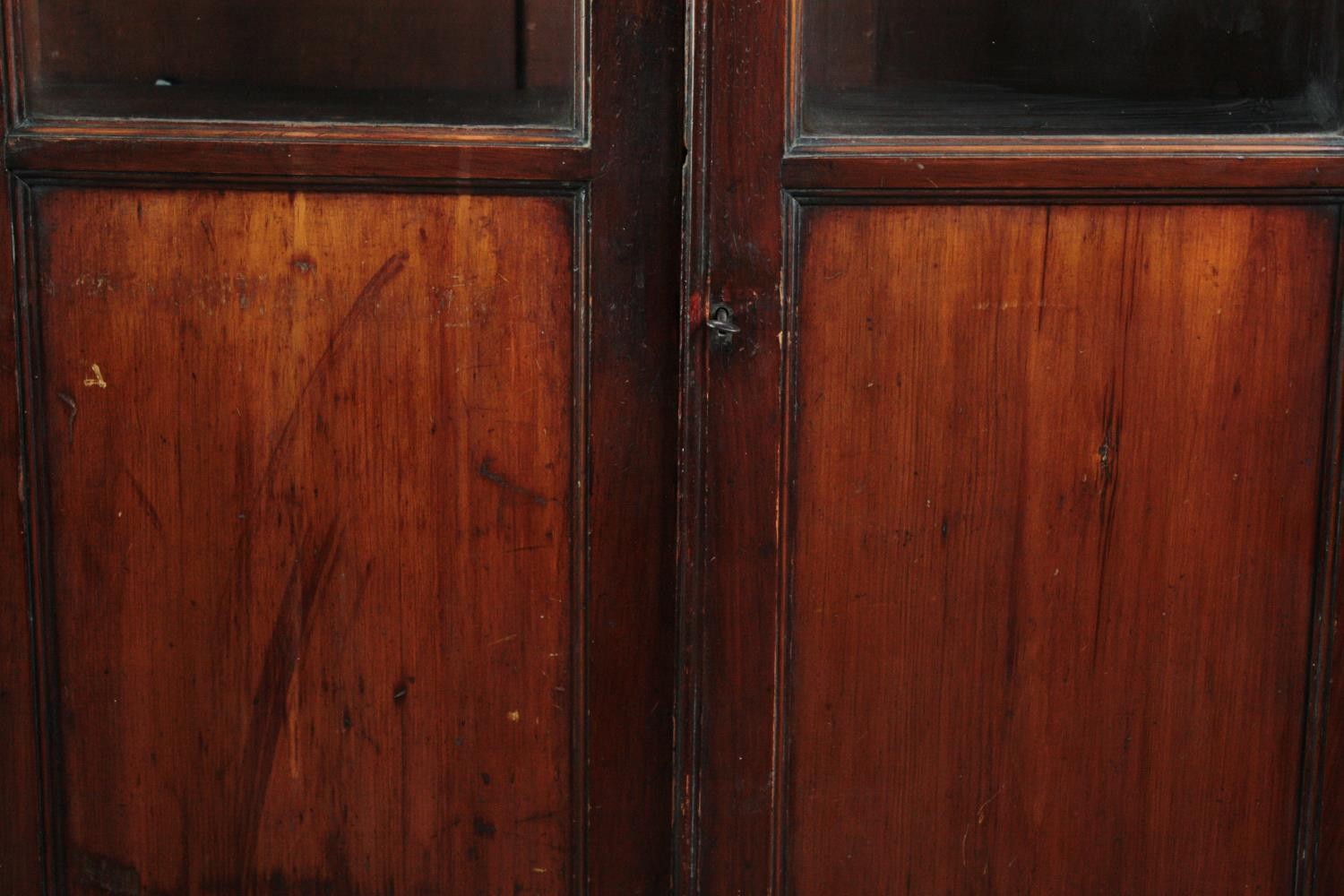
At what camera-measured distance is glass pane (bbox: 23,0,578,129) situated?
4.30ft

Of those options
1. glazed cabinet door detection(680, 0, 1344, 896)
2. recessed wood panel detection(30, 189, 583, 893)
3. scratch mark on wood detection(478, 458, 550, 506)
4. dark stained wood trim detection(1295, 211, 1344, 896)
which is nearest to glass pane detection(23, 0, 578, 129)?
recessed wood panel detection(30, 189, 583, 893)

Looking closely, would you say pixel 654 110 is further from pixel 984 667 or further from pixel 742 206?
pixel 984 667

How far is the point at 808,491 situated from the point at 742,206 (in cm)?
32

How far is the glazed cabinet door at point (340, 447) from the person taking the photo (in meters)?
1.31

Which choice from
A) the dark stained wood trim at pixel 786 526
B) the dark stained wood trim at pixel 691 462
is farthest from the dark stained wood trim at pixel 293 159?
the dark stained wood trim at pixel 786 526

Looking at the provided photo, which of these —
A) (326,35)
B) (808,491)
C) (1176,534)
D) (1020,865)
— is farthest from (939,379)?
(326,35)

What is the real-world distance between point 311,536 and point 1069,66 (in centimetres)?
100

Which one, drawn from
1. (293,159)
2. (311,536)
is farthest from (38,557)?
(293,159)

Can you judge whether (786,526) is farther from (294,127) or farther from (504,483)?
(294,127)

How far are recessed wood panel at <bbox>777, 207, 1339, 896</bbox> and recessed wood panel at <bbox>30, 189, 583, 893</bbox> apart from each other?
0.31 metres

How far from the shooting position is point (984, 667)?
51.5 inches

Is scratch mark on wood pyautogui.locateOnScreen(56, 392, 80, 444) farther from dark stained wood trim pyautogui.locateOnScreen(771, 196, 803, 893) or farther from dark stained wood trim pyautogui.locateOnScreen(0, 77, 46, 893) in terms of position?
dark stained wood trim pyautogui.locateOnScreen(771, 196, 803, 893)

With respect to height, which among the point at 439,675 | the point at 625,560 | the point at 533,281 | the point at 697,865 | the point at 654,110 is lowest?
the point at 697,865

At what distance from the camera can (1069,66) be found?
1266mm
